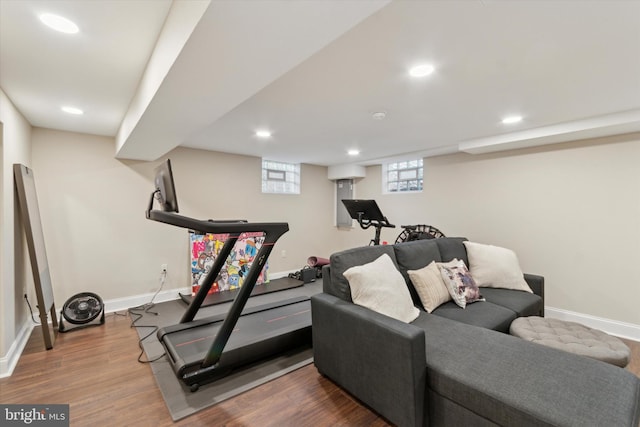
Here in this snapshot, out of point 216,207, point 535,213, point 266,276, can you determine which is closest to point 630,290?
point 535,213

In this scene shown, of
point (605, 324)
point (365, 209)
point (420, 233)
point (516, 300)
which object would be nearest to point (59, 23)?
point (365, 209)

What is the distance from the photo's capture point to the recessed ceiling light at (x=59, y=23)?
55.0 inches

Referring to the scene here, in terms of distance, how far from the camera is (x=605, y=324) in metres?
3.11

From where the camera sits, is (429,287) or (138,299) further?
(138,299)

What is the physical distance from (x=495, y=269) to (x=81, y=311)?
15.3 ft

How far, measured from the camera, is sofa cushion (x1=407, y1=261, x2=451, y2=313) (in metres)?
2.39

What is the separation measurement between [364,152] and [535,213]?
2483 mm

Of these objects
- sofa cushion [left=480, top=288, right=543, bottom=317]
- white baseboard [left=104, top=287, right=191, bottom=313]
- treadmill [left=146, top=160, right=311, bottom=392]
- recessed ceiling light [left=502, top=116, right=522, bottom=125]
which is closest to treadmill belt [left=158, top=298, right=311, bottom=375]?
treadmill [left=146, top=160, right=311, bottom=392]

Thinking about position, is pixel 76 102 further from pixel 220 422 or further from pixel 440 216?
pixel 440 216

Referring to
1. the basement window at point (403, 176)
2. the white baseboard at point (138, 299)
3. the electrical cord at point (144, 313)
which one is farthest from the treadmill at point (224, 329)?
the basement window at point (403, 176)

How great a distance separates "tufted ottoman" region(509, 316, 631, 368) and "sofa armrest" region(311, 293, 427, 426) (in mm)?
1137

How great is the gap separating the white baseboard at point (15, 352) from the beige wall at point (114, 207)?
561mm

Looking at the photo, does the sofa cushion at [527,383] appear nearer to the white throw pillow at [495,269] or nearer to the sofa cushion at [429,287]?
the sofa cushion at [429,287]

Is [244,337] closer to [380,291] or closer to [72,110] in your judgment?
[380,291]
